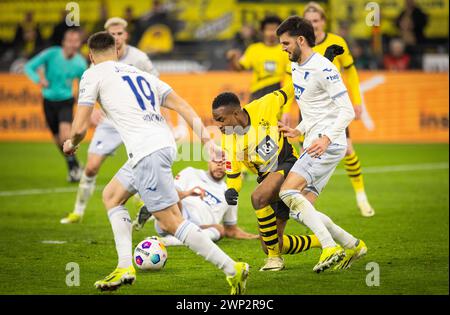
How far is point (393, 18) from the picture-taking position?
997 inches

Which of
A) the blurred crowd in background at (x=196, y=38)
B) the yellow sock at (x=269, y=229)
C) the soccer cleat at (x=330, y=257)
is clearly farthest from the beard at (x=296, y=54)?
the blurred crowd in background at (x=196, y=38)

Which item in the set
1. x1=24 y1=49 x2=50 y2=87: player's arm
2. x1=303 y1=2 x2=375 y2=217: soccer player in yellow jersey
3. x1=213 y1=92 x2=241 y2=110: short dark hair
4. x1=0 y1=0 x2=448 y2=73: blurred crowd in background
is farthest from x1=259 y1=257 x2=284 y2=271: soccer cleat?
Result: x1=0 y1=0 x2=448 y2=73: blurred crowd in background

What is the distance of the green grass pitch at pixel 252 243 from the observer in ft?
26.6

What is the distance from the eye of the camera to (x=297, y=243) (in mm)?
8914

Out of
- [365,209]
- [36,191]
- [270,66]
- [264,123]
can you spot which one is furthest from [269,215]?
[36,191]

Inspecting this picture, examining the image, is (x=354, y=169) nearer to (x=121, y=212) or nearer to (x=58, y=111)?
(x=121, y=212)

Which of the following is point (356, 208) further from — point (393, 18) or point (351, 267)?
point (393, 18)

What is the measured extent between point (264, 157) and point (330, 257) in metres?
1.19

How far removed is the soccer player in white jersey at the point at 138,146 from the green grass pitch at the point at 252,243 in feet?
1.39

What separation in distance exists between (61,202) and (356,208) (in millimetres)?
4396

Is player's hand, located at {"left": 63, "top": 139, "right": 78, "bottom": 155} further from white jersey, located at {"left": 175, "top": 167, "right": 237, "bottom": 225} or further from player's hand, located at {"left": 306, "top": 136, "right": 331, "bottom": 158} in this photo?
white jersey, located at {"left": 175, "top": 167, "right": 237, "bottom": 225}

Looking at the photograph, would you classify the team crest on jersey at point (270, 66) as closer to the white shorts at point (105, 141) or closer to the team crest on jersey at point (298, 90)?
the white shorts at point (105, 141)

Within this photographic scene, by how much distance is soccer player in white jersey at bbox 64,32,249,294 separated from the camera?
758cm

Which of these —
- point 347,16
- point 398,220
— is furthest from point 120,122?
point 347,16
